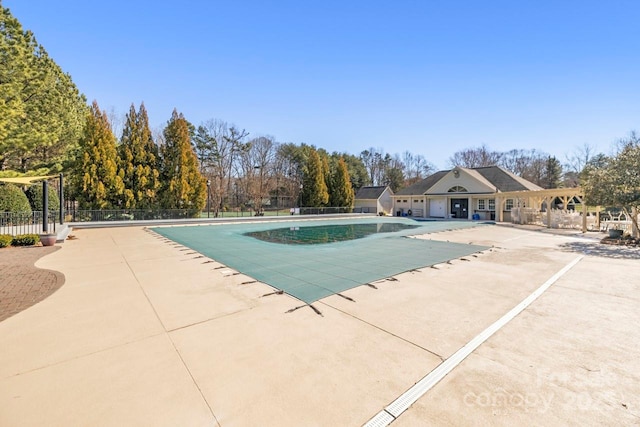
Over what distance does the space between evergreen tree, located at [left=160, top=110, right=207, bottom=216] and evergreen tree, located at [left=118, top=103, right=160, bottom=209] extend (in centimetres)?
73

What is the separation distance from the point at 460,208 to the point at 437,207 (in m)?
2.19

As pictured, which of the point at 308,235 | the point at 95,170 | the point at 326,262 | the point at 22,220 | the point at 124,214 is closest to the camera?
the point at 326,262

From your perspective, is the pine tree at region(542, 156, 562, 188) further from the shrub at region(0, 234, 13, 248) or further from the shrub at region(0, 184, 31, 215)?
the shrub at region(0, 184, 31, 215)

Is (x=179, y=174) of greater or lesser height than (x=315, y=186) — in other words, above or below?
above

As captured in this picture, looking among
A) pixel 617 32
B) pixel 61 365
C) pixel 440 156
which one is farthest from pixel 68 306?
pixel 440 156

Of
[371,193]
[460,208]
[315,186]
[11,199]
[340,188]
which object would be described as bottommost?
[460,208]

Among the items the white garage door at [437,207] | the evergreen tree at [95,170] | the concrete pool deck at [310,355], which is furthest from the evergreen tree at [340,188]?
the concrete pool deck at [310,355]

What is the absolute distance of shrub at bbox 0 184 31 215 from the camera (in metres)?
14.7

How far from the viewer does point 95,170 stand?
1794cm

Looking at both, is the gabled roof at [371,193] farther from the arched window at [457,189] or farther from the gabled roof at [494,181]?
the arched window at [457,189]

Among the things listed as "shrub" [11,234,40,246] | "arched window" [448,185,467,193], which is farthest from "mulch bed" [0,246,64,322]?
"arched window" [448,185,467,193]

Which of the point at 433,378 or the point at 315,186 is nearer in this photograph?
the point at 433,378

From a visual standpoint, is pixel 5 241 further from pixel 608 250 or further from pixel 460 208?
pixel 460 208

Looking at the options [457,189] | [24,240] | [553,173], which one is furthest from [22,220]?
[553,173]
